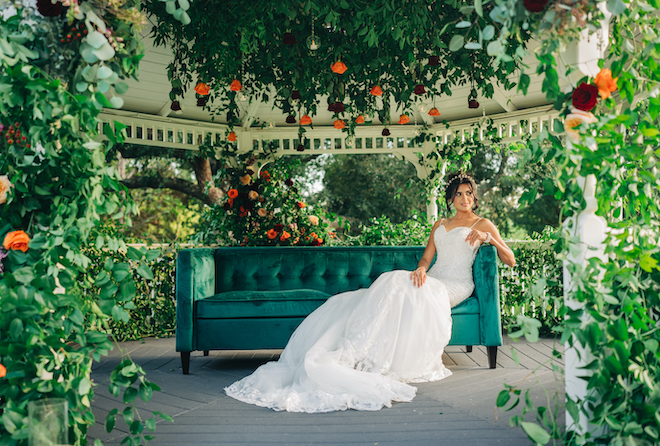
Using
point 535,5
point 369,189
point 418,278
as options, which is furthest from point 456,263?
point 369,189

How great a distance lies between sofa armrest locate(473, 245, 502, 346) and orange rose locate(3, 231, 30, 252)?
2.83 metres

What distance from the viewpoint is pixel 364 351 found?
311 centimetres

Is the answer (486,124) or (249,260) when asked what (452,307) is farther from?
(486,124)

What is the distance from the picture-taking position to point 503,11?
160 cm

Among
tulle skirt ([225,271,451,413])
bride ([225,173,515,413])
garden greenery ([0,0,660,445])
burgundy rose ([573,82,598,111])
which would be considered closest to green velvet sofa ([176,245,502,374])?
bride ([225,173,515,413])

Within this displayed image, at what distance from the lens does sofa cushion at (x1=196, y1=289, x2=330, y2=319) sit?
143 inches

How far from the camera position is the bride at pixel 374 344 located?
277cm

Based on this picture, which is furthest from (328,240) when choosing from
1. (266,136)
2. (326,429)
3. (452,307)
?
(326,429)

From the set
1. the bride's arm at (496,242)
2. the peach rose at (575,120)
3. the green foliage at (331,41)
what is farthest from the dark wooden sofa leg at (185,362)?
the peach rose at (575,120)

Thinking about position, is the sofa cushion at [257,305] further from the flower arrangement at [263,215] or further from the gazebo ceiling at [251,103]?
the gazebo ceiling at [251,103]

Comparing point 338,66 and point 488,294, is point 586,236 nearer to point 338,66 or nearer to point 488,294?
point 488,294

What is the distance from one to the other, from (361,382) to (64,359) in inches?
62.2

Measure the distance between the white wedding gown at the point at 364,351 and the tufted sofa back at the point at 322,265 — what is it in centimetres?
84

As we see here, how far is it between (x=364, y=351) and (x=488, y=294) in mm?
1033
